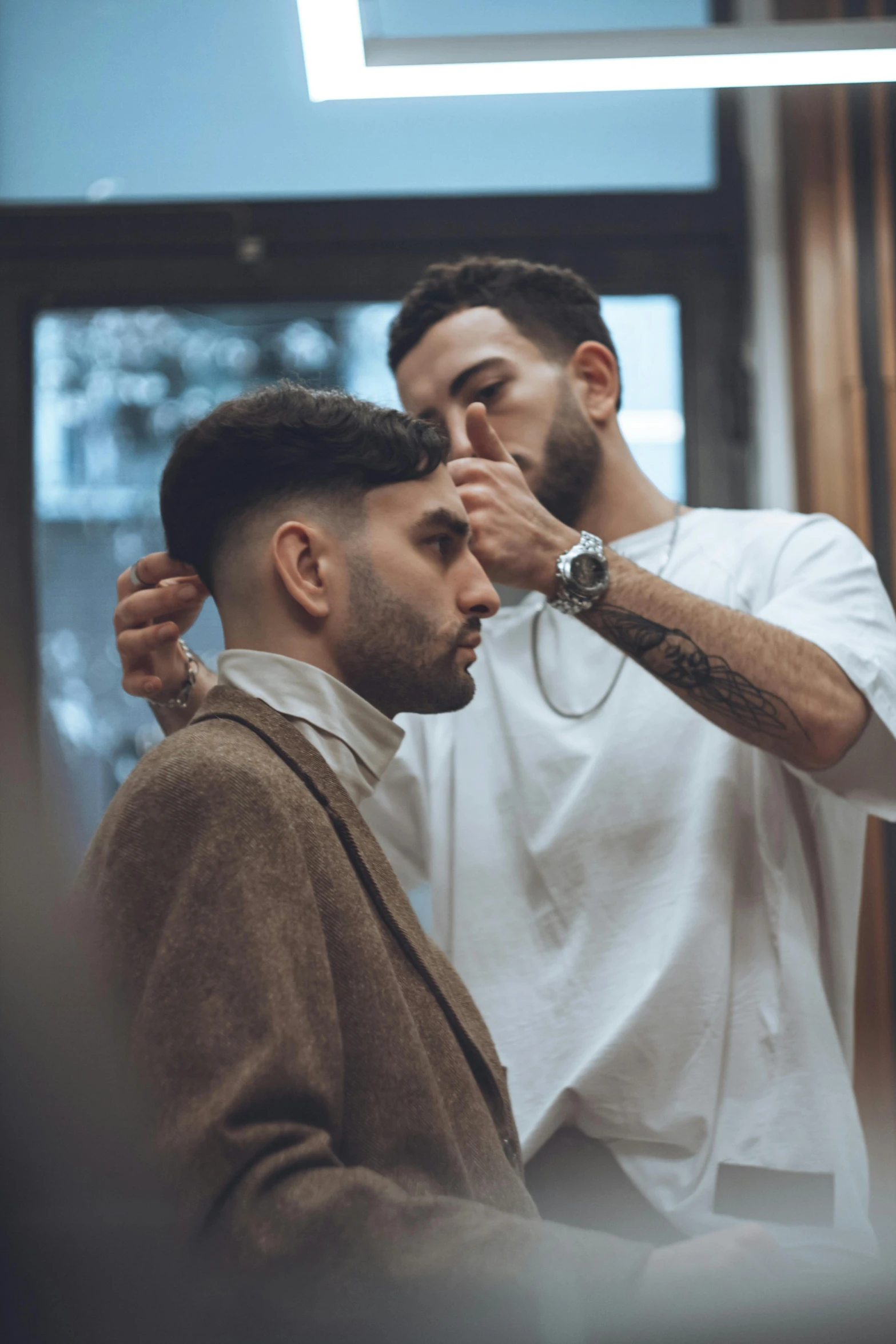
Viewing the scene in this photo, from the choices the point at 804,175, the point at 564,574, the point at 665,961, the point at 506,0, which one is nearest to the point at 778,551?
the point at 564,574

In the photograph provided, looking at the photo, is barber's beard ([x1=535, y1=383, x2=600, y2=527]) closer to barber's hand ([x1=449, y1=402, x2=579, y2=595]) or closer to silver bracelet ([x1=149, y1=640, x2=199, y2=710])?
barber's hand ([x1=449, y1=402, x2=579, y2=595])

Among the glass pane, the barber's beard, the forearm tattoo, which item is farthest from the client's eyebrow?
the glass pane

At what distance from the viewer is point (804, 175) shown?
2105mm

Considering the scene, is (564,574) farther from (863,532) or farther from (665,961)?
(863,532)

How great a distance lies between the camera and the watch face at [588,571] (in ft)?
4.12

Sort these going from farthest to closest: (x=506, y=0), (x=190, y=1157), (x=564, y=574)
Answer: (x=506, y=0), (x=564, y=574), (x=190, y=1157)

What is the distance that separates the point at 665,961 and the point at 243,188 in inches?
67.8

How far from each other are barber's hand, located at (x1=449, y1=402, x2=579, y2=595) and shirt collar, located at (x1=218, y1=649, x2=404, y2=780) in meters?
0.30

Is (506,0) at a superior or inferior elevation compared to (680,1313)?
superior

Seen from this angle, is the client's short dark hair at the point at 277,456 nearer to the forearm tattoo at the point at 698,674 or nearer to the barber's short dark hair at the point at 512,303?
the forearm tattoo at the point at 698,674

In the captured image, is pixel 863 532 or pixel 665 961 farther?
pixel 863 532

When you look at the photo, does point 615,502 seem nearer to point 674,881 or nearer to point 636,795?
point 636,795

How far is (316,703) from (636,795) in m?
0.56

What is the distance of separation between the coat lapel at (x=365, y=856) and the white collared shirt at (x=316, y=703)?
16mm
